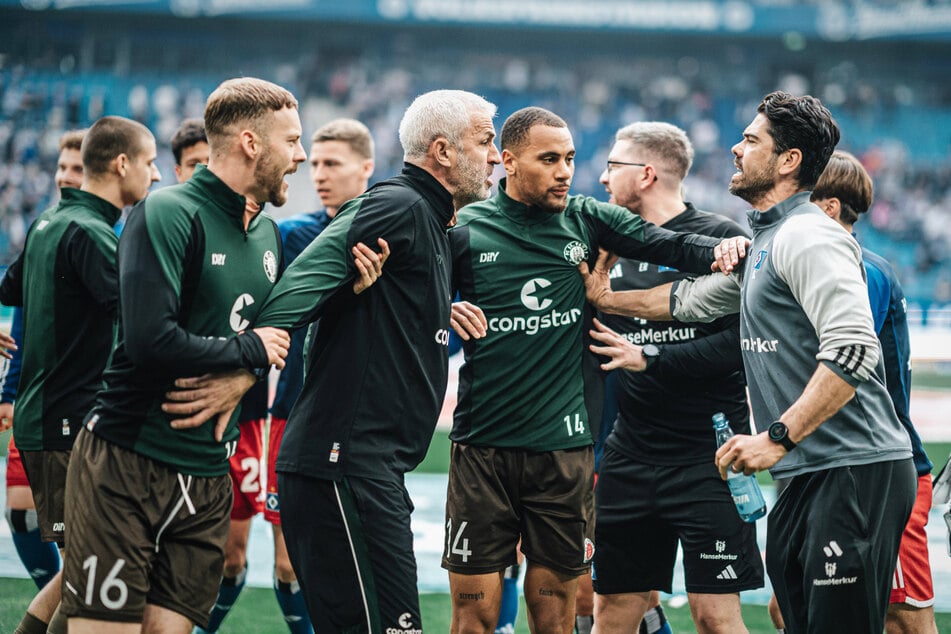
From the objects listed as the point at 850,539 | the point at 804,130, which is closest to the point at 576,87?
the point at 804,130

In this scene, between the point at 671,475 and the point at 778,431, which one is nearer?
the point at 778,431

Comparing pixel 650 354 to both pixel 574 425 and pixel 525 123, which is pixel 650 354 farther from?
pixel 525 123

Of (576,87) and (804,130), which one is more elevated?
(576,87)

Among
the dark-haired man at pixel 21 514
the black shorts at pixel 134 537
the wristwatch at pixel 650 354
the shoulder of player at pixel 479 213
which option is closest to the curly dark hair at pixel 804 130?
the wristwatch at pixel 650 354

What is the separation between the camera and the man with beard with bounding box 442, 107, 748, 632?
14.8 feet

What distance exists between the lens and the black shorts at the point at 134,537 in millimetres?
3426

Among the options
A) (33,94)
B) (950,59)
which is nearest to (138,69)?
(33,94)

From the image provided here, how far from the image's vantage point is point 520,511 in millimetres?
4609

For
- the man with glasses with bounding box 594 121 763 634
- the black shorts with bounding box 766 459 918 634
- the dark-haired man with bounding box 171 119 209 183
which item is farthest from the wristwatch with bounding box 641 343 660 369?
the dark-haired man with bounding box 171 119 209 183

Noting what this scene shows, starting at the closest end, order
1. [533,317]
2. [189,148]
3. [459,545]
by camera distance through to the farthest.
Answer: [459,545] < [533,317] < [189,148]

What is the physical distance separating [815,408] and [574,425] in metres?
1.37

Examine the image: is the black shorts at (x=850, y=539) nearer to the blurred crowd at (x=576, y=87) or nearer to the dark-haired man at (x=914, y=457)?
the dark-haired man at (x=914, y=457)

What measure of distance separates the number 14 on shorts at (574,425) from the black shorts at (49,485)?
2418 mm

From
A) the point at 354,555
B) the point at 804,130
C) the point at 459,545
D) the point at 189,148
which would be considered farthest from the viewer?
the point at 189,148
